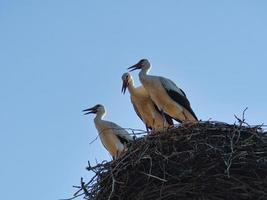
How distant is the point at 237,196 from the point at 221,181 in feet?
0.61

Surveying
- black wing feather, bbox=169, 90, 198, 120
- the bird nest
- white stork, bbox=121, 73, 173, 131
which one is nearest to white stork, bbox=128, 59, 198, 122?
black wing feather, bbox=169, 90, 198, 120

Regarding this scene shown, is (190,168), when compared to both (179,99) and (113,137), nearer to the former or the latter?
(179,99)

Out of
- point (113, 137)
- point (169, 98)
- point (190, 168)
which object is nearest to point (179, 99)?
point (169, 98)

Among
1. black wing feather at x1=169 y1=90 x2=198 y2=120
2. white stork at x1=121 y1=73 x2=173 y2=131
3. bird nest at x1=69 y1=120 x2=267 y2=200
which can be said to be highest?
white stork at x1=121 y1=73 x2=173 y2=131

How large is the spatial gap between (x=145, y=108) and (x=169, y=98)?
57cm

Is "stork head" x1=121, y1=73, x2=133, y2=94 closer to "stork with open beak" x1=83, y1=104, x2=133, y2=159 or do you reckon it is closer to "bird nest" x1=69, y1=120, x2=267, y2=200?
"stork with open beak" x1=83, y1=104, x2=133, y2=159

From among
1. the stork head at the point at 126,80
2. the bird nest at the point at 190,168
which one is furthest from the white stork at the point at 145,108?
the bird nest at the point at 190,168

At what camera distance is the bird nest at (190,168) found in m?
7.16

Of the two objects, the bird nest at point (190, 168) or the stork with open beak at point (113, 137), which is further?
the stork with open beak at point (113, 137)

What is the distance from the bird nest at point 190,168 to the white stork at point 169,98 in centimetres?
259

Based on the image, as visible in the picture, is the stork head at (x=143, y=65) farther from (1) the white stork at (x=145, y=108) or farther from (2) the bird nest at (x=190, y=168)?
(2) the bird nest at (x=190, y=168)

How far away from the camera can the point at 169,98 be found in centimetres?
1074

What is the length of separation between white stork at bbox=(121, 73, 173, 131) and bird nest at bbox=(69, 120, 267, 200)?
9.66 feet

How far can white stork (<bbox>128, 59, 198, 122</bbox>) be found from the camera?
10750 mm
